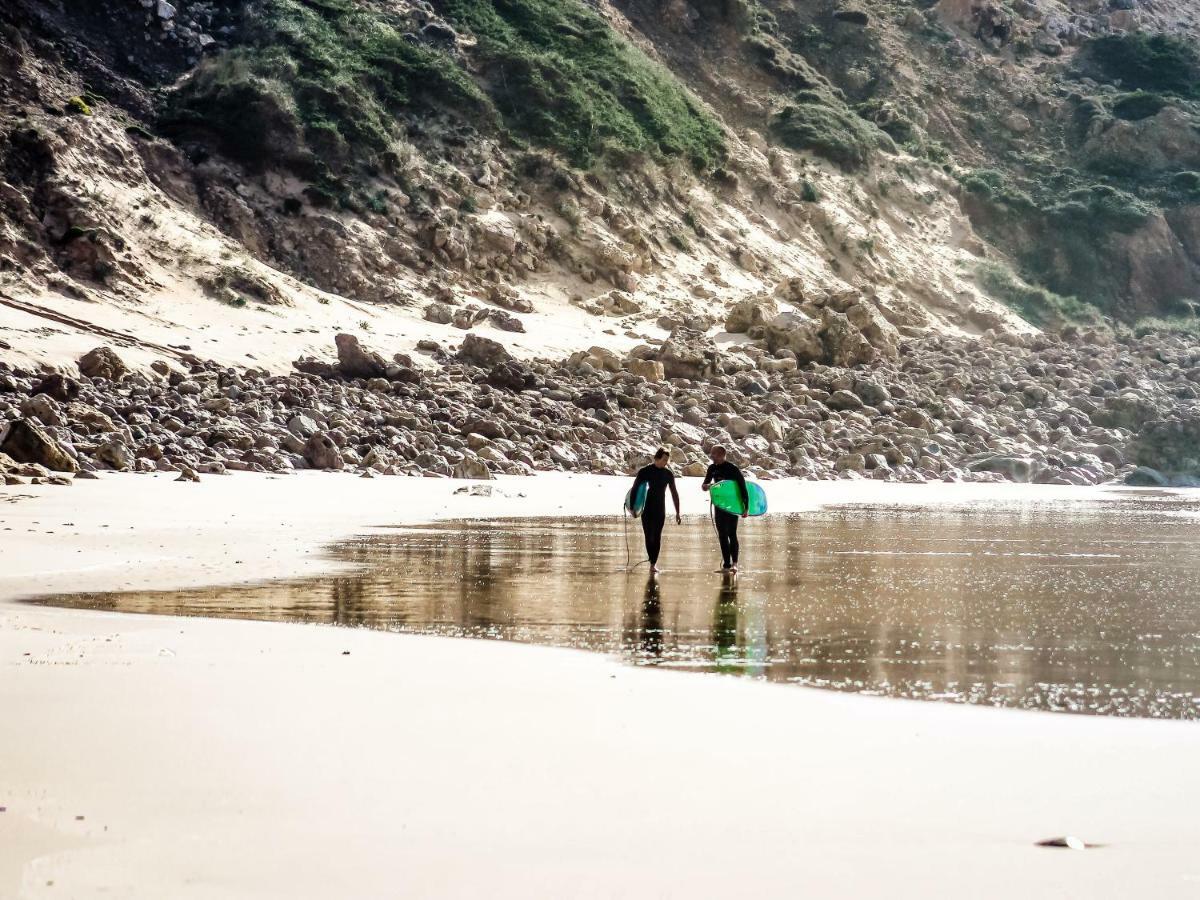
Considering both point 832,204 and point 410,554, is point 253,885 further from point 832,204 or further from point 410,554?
point 832,204

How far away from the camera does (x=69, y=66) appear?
39906mm

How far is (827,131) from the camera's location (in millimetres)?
56469

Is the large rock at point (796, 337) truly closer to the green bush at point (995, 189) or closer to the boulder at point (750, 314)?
the boulder at point (750, 314)

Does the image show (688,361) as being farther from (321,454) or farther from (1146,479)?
(321,454)

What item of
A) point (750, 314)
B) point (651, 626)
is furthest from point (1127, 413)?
point (651, 626)

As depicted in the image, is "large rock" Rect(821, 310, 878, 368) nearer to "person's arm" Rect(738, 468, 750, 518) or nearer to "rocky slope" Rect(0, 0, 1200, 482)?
"rocky slope" Rect(0, 0, 1200, 482)

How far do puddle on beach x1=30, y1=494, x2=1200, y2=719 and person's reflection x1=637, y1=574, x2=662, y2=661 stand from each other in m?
0.02

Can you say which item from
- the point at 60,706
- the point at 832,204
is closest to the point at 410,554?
Result: the point at 60,706

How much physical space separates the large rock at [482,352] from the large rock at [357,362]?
307cm

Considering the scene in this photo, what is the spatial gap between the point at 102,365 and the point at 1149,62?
63.2 m

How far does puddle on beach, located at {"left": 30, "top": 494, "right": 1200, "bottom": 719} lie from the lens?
6898mm

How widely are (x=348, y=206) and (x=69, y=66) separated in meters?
8.73

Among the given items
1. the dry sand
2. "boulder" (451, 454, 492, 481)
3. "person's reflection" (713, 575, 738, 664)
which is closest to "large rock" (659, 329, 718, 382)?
"boulder" (451, 454, 492, 481)

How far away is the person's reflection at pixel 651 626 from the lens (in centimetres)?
758
